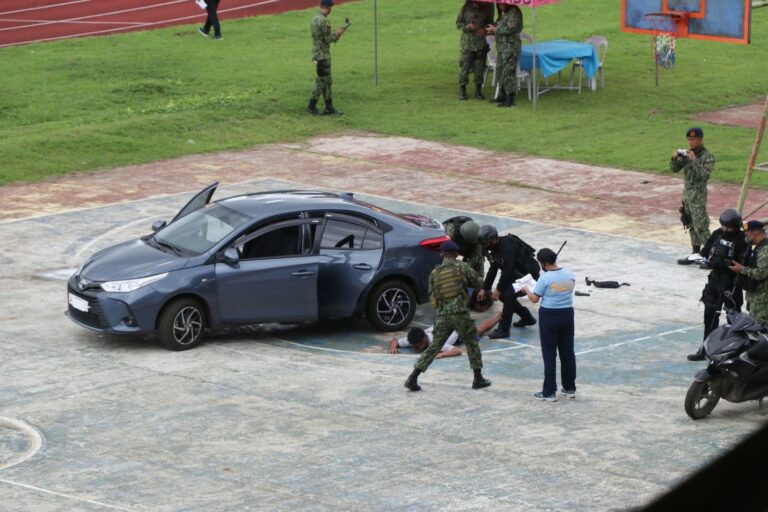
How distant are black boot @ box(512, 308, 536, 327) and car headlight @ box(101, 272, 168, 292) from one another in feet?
12.6

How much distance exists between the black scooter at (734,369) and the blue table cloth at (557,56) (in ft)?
59.4

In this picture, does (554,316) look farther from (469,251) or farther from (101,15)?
(101,15)

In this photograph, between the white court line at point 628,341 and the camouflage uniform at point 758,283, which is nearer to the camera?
the camouflage uniform at point 758,283

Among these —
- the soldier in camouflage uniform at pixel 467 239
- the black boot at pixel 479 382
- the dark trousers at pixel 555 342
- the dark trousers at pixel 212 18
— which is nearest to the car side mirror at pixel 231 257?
the soldier in camouflage uniform at pixel 467 239

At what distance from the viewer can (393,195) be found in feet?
67.9

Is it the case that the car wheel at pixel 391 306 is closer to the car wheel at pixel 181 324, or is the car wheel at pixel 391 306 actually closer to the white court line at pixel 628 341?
the car wheel at pixel 181 324

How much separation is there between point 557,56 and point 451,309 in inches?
695

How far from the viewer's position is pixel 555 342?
10.7 metres

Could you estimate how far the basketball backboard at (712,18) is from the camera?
69.8ft

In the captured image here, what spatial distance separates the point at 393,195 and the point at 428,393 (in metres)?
9.60

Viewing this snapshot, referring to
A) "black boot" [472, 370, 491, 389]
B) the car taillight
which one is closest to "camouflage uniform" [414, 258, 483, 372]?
"black boot" [472, 370, 491, 389]

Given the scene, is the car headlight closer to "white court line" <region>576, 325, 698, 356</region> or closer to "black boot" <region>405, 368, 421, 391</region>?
"black boot" <region>405, 368, 421, 391</region>

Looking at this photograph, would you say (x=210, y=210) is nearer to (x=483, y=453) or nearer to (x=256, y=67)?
(x=483, y=453)

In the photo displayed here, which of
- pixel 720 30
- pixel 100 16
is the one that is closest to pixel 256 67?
pixel 100 16
